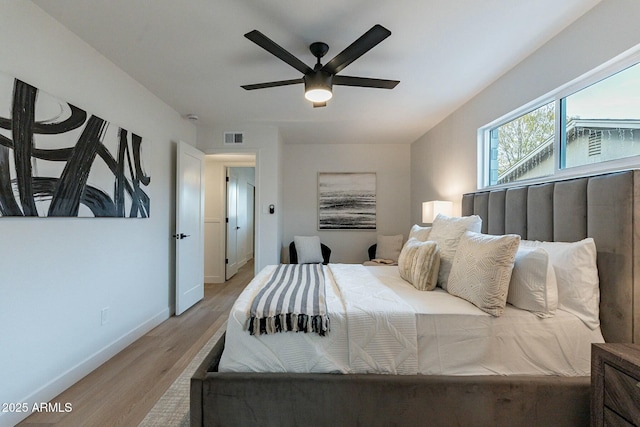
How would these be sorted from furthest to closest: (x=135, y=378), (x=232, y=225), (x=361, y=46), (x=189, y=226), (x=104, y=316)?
(x=232, y=225)
(x=189, y=226)
(x=104, y=316)
(x=135, y=378)
(x=361, y=46)

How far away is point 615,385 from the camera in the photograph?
1.21 metres

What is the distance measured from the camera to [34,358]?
1.77 m

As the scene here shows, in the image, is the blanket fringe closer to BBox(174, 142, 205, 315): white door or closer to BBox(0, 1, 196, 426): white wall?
BBox(0, 1, 196, 426): white wall

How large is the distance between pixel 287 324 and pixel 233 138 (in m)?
3.24

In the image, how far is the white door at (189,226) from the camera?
3414mm

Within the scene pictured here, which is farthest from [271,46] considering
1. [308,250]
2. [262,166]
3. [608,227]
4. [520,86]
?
[308,250]

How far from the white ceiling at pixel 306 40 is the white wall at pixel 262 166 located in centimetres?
77

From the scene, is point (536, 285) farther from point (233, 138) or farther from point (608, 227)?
point (233, 138)

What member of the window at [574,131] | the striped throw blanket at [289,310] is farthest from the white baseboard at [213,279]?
the window at [574,131]

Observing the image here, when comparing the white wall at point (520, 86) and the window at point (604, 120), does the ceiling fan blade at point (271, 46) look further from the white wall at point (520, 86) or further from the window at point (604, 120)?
the window at point (604, 120)

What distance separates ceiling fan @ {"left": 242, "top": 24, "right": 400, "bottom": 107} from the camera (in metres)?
1.69

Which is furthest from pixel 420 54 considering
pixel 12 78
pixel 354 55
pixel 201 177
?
pixel 201 177

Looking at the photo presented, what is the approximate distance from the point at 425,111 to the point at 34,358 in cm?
402

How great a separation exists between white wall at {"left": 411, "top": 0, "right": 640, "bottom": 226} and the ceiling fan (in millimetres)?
1062
